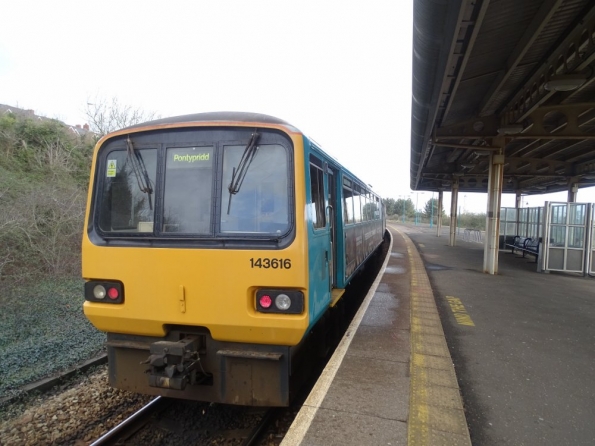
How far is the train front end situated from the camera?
3.24 m

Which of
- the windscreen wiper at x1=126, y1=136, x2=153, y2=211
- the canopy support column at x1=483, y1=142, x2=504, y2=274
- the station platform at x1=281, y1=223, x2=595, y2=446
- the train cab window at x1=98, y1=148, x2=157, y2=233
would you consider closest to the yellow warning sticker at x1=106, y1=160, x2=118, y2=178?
the train cab window at x1=98, y1=148, x2=157, y2=233

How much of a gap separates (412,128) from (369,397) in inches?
465

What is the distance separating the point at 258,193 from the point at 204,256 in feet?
2.32

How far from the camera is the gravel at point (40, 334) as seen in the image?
4684 mm

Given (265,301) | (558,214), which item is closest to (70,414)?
(265,301)

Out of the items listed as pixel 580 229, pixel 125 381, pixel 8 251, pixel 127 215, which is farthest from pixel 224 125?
pixel 580 229

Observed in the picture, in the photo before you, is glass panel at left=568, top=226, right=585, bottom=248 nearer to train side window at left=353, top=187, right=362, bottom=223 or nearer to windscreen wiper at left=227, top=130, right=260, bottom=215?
train side window at left=353, top=187, right=362, bottom=223

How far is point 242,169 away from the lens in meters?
3.42

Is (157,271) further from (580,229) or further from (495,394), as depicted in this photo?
(580,229)

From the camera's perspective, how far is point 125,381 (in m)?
3.61

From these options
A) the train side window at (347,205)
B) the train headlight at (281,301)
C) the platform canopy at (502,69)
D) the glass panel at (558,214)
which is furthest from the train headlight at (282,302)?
the glass panel at (558,214)

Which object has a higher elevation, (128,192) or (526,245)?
(128,192)

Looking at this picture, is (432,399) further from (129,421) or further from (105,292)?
(105,292)

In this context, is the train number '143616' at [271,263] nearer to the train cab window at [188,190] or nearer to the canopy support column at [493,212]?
the train cab window at [188,190]
